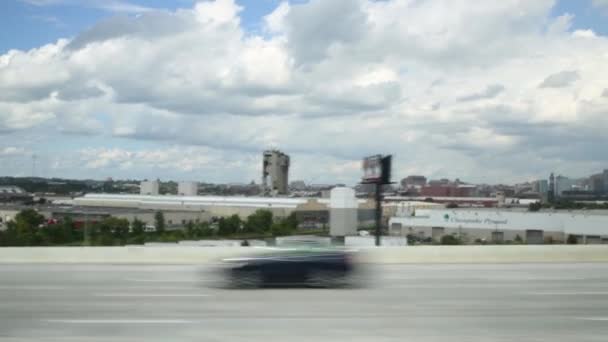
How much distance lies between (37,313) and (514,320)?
8.40 metres

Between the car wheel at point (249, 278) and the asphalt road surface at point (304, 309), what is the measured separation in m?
0.31

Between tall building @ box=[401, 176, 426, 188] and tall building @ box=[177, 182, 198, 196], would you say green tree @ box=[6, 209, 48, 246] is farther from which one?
tall building @ box=[401, 176, 426, 188]

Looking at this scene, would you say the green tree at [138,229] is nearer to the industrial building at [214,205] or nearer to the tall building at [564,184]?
the industrial building at [214,205]

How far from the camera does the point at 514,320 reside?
1220 cm

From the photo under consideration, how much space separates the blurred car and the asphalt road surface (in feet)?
0.96

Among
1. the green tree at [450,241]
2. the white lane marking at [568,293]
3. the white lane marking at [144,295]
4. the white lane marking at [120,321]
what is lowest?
the white lane marking at [144,295]

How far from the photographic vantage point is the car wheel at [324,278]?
17.0 meters

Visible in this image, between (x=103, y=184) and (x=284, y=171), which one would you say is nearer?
(x=103, y=184)

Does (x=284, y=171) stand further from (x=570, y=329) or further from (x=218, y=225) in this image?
(x=570, y=329)

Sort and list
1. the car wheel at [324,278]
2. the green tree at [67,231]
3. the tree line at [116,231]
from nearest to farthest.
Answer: the car wheel at [324,278] → the tree line at [116,231] → the green tree at [67,231]

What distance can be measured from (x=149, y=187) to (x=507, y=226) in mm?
34065

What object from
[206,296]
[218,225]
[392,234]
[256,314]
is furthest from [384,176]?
[256,314]

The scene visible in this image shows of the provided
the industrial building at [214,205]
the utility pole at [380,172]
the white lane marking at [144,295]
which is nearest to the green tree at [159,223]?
the industrial building at [214,205]

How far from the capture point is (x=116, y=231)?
32.8m
